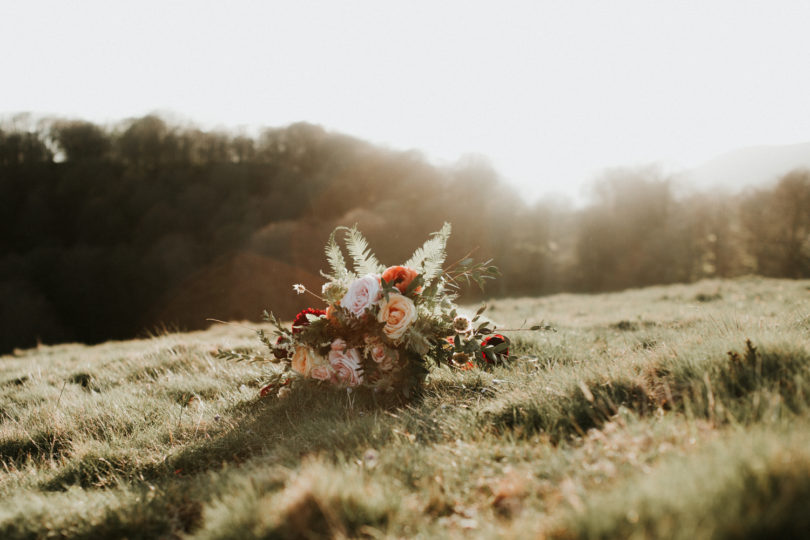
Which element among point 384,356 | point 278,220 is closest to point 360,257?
point 384,356

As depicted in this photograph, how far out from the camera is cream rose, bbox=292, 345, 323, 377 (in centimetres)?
343

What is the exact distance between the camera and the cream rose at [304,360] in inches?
135

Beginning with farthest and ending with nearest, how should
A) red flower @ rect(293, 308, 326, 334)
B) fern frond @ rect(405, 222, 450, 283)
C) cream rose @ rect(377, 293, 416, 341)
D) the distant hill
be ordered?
the distant hill
fern frond @ rect(405, 222, 450, 283)
red flower @ rect(293, 308, 326, 334)
cream rose @ rect(377, 293, 416, 341)

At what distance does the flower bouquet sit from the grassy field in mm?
217

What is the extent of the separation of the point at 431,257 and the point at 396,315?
68cm

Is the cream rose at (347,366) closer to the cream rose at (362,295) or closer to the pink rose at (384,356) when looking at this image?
the pink rose at (384,356)

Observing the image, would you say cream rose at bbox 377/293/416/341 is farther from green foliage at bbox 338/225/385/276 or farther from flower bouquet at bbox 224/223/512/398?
green foliage at bbox 338/225/385/276

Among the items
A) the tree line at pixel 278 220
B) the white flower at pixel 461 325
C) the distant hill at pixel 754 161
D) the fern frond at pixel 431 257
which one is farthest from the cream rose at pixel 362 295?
the distant hill at pixel 754 161

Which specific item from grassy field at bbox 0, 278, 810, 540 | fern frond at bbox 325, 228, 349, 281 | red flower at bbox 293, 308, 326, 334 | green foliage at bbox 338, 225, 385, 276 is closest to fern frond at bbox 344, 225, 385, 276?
green foliage at bbox 338, 225, 385, 276

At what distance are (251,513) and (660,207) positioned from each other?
40.7m

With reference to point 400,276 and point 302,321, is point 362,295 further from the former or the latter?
point 302,321

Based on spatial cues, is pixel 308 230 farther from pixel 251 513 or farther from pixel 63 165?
pixel 251 513

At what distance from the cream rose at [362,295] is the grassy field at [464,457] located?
0.69 m

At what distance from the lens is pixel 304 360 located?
3453 mm
